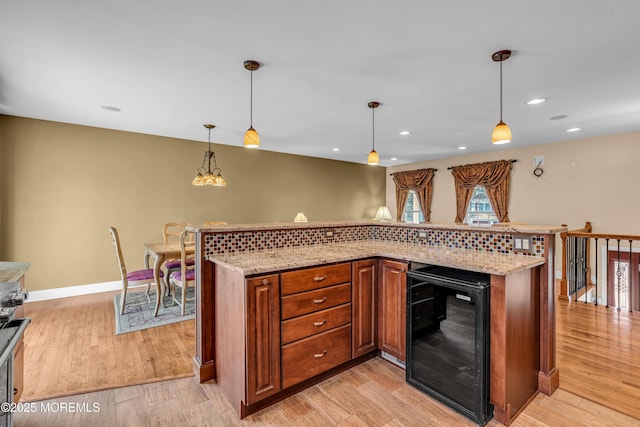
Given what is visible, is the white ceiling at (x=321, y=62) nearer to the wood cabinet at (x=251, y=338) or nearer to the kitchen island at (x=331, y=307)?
the kitchen island at (x=331, y=307)

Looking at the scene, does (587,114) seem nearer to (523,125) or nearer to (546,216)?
(523,125)

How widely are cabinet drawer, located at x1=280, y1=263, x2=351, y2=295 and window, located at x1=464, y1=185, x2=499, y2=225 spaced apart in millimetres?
5491

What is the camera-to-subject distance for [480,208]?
6652 millimetres

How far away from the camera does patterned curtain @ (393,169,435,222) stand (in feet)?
24.5

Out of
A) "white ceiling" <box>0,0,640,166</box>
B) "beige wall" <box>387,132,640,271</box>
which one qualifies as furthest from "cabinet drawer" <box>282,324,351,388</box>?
"beige wall" <box>387,132,640,271</box>

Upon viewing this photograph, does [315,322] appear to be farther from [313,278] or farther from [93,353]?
[93,353]

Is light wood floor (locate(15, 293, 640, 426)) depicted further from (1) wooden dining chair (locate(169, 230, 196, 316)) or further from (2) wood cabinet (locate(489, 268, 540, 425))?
(1) wooden dining chair (locate(169, 230, 196, 316))

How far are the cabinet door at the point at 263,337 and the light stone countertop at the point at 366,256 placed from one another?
0.36 feet

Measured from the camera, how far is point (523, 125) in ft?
14.1

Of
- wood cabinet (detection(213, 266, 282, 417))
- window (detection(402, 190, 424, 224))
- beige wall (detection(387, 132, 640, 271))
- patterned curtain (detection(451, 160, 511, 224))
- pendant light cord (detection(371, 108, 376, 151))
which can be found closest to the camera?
wood cabinet (detection(213, 266, 282, 417))

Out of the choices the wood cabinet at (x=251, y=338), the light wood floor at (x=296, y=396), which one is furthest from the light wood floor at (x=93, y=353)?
the wood cabinet at (x=251, y=338)

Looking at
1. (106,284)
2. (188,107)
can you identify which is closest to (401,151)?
(188,107)

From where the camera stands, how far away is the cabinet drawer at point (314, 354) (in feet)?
6.43

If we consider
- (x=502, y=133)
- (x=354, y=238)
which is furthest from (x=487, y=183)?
(x=354, y=238)
